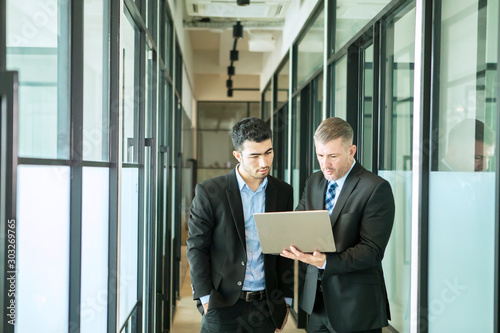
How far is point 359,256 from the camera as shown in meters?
2.16

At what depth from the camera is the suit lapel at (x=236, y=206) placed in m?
2.35

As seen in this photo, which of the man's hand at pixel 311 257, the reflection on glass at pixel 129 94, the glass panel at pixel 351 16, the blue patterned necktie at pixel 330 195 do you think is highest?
the glass panel at pixel 351 16

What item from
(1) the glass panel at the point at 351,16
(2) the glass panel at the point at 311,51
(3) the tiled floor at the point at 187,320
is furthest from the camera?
(3) the tiled floor at the point at 187,320

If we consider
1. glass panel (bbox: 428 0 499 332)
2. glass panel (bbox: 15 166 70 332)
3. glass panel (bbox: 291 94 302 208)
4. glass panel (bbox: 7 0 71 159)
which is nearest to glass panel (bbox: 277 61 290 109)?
glass panel (bbox: 291 94 302 208)

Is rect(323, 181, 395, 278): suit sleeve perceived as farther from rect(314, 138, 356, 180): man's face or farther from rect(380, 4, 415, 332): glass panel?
rect(380, 4, 415, 332): glass panel

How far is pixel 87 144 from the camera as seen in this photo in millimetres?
2191

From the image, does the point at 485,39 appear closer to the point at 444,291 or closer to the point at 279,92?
the point at 444,291

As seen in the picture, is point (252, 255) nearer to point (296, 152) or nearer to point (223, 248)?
point (223, 248)

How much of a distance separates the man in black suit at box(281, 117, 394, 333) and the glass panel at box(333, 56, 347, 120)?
190 centimetres

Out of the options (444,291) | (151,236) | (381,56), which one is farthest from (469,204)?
(151,236)

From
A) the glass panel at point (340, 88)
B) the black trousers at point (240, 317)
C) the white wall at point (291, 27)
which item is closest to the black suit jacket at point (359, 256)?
the black trousers at point (240, 317)

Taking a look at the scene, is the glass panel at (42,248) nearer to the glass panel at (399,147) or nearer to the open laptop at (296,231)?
the open laptop at (296,231)

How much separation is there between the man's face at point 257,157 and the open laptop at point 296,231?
0.96 feet

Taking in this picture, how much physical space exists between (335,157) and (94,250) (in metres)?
1.18
